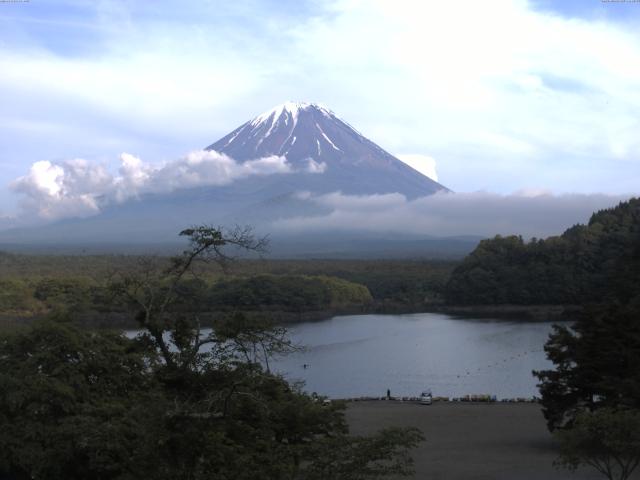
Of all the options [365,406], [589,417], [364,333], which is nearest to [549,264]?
[364,333]

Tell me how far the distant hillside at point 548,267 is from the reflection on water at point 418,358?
9.10 m

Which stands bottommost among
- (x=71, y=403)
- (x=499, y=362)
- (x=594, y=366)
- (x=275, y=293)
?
(x=499, y=362)

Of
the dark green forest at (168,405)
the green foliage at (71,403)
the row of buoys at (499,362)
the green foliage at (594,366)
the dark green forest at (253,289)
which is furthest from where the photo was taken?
the dark green forest at (253,289)

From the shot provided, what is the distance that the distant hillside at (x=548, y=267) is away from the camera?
50.9 meters

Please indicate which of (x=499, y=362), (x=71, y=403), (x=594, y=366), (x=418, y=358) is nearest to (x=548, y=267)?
(x=418, y=358)

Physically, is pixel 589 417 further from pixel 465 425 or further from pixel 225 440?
pixel 465 425

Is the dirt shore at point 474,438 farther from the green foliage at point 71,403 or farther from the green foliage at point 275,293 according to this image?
the green foliage at point 275,293

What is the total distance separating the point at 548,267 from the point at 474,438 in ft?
132

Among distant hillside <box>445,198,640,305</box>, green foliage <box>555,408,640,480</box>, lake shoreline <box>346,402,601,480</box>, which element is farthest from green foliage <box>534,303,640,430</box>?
distant hillside <box>445,198,640,305</box>

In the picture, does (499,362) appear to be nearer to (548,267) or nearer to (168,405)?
(168,405)

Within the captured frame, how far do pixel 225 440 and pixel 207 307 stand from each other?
128ft

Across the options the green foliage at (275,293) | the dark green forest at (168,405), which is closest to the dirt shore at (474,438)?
the dark green forest at (168,405)

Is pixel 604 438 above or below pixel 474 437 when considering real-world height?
above

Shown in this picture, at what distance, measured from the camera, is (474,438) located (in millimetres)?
14688
